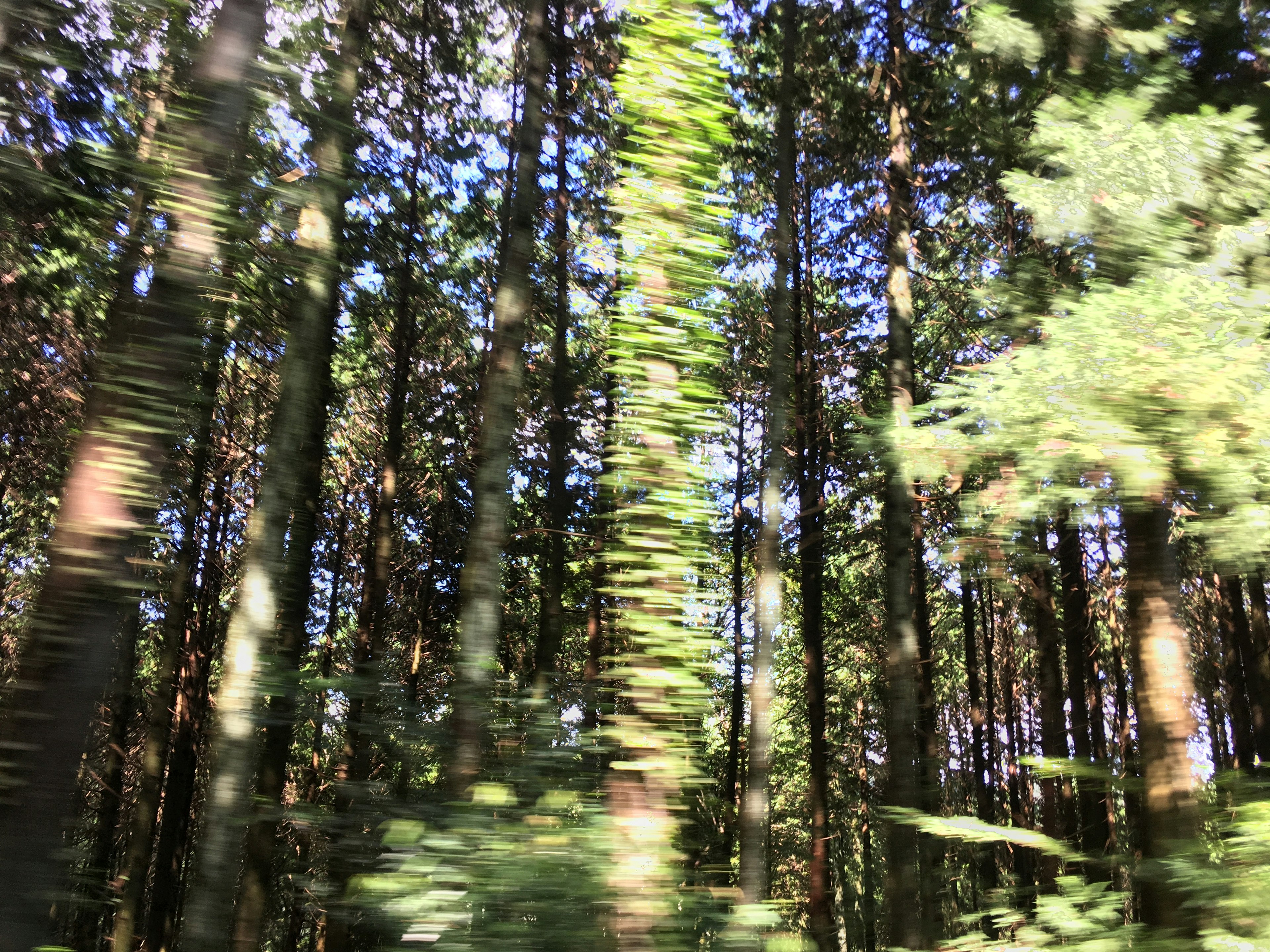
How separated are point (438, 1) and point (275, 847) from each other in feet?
33.7

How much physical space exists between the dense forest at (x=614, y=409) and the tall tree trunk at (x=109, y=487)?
0.02 metres

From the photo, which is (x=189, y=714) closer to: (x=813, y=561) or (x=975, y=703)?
(x=813, y=561)

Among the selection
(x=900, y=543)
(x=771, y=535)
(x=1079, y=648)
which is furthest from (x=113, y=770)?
(x=1079, y=648)

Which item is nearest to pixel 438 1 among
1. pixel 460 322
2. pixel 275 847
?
pixel 460 322

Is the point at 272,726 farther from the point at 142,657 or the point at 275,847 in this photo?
the point at 142,657

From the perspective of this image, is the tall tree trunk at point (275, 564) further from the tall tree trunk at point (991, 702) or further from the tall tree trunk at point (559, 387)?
the tall tree trunk at point (991, 702)

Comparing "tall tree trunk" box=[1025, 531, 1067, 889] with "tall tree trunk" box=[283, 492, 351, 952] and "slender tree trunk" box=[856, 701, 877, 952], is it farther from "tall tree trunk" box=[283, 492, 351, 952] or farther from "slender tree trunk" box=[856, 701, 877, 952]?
"tall tree trunk" box=[283, 492, 351, 952]

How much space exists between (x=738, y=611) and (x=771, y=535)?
Result: 776cm

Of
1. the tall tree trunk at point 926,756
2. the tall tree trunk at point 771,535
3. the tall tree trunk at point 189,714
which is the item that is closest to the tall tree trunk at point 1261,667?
the tall tree trunk at point 926,756

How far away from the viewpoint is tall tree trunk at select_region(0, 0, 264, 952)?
3.13m

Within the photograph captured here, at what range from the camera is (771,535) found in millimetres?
7984

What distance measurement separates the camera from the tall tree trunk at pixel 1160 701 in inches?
195

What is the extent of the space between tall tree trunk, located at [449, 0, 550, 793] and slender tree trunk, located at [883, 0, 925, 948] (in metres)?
3.18

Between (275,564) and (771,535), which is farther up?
(771,535)
